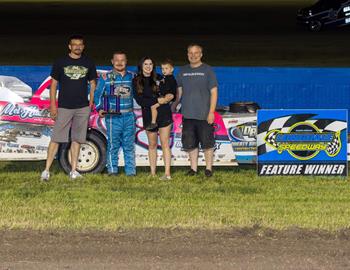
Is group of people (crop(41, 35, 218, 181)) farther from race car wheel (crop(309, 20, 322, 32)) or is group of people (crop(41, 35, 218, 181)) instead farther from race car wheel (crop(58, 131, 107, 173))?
race car wheel (crop(309, 20, 322, 32))

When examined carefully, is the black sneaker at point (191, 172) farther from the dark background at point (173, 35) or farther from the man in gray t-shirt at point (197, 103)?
the dark background at point (173, 35)

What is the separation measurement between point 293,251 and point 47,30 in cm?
3510

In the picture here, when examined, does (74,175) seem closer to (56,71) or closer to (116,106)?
(116,106)

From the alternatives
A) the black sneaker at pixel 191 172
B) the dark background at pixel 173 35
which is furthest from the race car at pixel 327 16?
the black sneaker at pixel 191 172

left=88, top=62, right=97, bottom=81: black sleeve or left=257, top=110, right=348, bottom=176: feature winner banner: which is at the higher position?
left=88, top=62, right=97, bottom=81: black sleeve

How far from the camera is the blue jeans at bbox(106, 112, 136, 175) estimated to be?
1235 cm

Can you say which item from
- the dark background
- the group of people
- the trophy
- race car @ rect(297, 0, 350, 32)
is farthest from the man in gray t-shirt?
race car @ rect(297, 0, 350, 32)

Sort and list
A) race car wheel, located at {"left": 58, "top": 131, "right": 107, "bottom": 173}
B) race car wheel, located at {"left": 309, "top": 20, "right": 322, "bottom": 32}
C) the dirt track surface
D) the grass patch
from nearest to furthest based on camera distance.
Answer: the dirt track surface < the grass patch < race car wheel, located at {"left": 58, "top": 131, "right": 107, "bottom": 173} < race car wheel, located at {"left": 309, "top": 20, "right": 322, "bottom": 32}

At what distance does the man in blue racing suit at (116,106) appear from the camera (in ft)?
40.4

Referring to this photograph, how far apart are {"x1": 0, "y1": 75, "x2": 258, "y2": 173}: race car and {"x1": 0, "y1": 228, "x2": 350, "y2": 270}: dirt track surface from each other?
382cm

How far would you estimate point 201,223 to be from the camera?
929cm

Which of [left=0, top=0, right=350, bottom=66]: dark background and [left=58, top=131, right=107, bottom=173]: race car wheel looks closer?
[left=58, top=131, right=107, bottom=173]: race car wheel

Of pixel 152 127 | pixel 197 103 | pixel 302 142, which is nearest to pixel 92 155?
pixel 152 127

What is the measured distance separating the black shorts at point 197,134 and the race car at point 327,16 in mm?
29763
